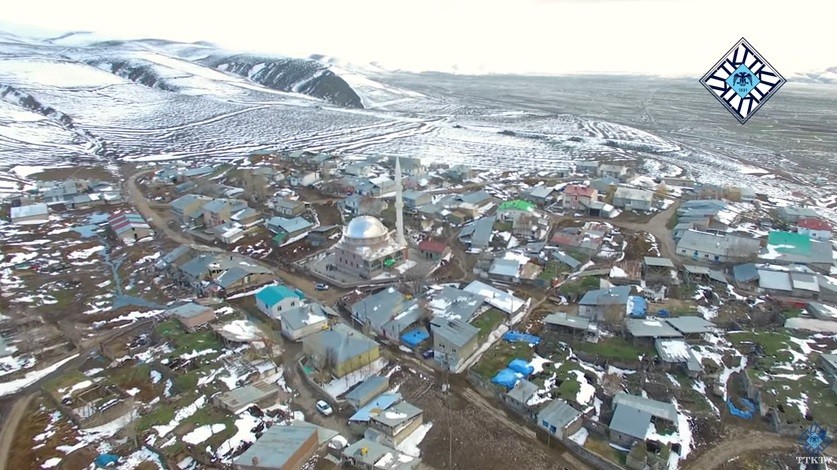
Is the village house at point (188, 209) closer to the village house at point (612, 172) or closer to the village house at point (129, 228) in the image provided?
the village house at point (129, 228)

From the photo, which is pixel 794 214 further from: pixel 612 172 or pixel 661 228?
pixel 612 172

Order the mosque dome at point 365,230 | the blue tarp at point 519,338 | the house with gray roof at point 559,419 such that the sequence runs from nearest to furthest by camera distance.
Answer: the house with gray roof at point 559,419
the blue tarp at point 519,338
the mosque dome at point 365,230

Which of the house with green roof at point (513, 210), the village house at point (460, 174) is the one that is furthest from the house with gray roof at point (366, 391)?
the village house at point (460, 174)

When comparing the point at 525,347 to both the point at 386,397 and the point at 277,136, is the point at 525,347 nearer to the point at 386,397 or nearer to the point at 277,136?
the point at 386,397

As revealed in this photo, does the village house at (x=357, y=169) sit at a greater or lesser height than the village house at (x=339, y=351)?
greater

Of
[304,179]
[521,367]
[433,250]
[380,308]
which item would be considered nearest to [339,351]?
[380,308]

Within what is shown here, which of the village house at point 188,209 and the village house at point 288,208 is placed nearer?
the village house at point 188,209

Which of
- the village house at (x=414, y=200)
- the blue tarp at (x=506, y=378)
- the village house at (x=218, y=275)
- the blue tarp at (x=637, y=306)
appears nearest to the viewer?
the blue tarp at (x=506, y=378)

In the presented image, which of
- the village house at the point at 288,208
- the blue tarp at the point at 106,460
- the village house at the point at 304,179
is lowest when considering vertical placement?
the blue tarp at the point at 106,460
